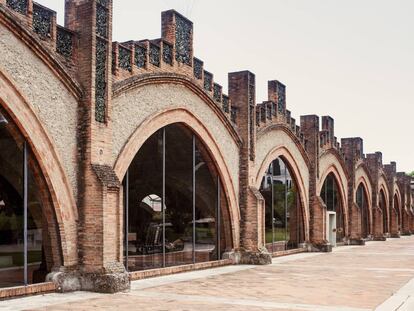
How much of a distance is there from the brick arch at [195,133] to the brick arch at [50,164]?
1863 millimetres

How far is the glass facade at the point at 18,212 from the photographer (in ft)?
42.6

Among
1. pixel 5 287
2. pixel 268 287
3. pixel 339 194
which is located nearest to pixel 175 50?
pixel 268 287

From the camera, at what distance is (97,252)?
45.8 ft

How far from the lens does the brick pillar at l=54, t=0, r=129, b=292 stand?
13969 mm

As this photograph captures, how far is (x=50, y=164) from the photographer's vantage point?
44.4 ft

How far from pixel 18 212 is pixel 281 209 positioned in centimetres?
1597

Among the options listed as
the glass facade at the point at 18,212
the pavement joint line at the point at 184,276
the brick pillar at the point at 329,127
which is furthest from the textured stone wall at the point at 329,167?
the glass facade at the point at 18,212

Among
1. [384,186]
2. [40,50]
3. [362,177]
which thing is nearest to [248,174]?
[40,50]

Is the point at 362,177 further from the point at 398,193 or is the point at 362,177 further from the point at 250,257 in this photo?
the point at 250,257

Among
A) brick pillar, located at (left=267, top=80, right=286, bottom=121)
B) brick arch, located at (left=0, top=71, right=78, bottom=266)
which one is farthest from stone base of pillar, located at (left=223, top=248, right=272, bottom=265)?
brick arch, located at (left=0, top=71, right=78, bottom=266)

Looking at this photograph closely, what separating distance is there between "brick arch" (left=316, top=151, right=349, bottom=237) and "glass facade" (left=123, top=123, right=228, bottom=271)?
1136 cm

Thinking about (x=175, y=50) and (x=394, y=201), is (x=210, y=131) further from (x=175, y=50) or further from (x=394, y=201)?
(x=394, y=201)

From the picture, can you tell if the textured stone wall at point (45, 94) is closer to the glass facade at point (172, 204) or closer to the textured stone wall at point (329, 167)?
the glass facade at point (172, 204)

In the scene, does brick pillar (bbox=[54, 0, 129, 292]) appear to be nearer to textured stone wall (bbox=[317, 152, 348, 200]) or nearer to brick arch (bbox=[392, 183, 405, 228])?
textured stone wall (bbox=[317, 152, 348, 200])
